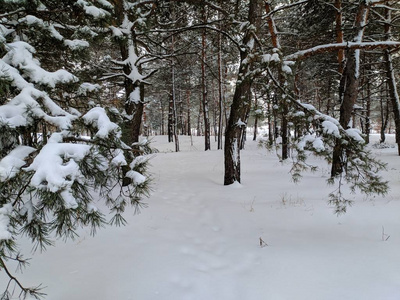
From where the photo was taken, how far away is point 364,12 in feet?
18.2

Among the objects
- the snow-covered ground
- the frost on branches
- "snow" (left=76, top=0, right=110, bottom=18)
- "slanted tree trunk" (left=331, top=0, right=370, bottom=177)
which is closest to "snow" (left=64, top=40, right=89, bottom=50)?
"snow" (left=76, top=0, right=110, bottom=18)

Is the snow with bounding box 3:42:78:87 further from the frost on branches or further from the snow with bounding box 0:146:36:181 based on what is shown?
the snow with bounding box 0:146:36:181

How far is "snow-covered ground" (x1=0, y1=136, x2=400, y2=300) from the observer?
233 centimetres

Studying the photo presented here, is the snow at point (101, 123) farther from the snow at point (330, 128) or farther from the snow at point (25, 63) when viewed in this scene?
the snow at point (330, 128)

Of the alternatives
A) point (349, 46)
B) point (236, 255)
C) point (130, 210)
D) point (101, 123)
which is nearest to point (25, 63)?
point (101, 123)

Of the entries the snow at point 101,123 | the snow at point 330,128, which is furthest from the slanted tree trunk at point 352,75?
the snow at point 101,123

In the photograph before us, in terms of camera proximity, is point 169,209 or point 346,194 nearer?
point 169,209

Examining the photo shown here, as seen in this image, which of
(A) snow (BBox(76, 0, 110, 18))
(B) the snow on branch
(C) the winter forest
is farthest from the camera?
(B) the snow on branch

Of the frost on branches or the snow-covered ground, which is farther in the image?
the snow-covered ground

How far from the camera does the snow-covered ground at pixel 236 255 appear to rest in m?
2.33

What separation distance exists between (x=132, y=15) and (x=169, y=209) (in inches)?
194

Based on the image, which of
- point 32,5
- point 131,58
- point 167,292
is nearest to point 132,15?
point 131,58

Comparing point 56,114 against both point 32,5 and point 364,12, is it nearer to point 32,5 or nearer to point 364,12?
point 32,5

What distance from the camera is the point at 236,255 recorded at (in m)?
3.04
